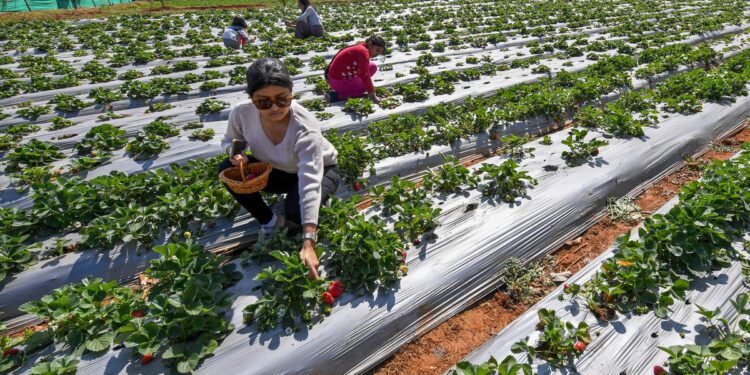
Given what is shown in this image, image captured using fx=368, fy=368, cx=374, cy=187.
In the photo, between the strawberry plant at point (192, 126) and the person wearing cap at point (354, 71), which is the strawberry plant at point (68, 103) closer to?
the strawberry plant at point (192, 126)

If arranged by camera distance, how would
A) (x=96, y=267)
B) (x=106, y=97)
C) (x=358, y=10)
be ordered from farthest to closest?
(x=358, y=10)
(x=106, y=97)
(x=96, y=267)

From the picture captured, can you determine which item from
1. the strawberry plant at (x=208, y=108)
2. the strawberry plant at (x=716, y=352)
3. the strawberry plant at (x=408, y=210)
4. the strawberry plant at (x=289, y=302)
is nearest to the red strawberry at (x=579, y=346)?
the strawberry plant at (x=716, y=352)

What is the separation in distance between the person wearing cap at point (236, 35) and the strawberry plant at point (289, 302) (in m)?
9.60

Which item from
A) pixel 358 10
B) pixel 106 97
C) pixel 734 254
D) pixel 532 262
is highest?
pixel 358 10

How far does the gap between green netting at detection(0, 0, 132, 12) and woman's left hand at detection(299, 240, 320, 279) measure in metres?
34.8

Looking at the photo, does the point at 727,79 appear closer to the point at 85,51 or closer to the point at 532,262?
the point at 532,262

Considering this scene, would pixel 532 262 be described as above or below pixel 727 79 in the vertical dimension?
below

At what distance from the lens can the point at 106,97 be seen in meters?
6.79

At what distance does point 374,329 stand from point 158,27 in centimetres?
1550

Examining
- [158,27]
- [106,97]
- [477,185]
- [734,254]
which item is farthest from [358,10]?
[734,254]

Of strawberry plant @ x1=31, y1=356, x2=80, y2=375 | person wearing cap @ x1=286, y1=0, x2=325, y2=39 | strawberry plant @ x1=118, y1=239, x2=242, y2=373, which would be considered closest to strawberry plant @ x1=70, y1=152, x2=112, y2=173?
strawberry plant @ x1=118, y1=239, x2=242, y2=373

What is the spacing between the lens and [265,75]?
107 inches

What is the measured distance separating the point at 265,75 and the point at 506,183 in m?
2.80

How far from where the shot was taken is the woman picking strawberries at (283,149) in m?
2.79
